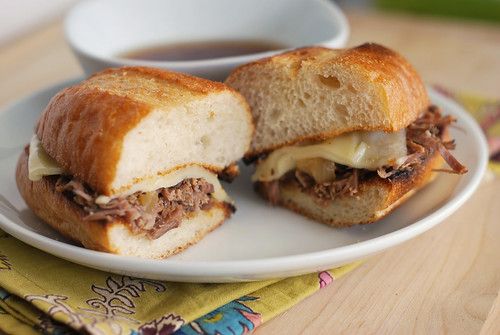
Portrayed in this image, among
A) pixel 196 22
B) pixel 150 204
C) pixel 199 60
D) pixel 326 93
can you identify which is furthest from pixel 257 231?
pixel 196 22

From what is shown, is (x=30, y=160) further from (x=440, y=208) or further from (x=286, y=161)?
(x=440, y=208)

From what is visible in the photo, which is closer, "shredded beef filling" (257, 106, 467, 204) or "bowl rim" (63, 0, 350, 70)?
"shredded beef filling" (257, 106, 467, 204)

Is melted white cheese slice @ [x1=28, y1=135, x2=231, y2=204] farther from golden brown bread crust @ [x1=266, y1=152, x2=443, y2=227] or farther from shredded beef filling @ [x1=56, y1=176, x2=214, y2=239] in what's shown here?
golden brown bread crust @ [x1=266, y1=152, x2=443, y2=227]

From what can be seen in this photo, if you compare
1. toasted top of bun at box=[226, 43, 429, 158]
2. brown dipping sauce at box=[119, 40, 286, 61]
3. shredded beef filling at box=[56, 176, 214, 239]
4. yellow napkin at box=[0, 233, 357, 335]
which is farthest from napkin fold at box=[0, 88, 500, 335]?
brown dipping sauce at box=[119, 40, 286, 61]

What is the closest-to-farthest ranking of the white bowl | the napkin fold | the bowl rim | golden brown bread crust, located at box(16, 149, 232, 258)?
the napkin fold → golden brown bread crust, located at box(16, 149, 232, 258) → the bowl rim → the white bowl

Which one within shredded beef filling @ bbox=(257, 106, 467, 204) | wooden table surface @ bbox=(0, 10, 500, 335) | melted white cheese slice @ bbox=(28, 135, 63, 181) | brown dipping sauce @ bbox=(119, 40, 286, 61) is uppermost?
melted white cheese slice @ bbox=(28, 135, 63, 181)

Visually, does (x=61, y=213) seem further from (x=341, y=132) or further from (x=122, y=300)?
(x=341, y=132)

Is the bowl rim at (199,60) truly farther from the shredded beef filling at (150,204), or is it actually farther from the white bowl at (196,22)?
the shredded beef filling at (150,204)

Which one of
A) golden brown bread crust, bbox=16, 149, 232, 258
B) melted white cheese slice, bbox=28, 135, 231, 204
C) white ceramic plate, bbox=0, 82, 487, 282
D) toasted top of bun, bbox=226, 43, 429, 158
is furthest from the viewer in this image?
toasted top of bun, bbox=226, 43, 429, 158
